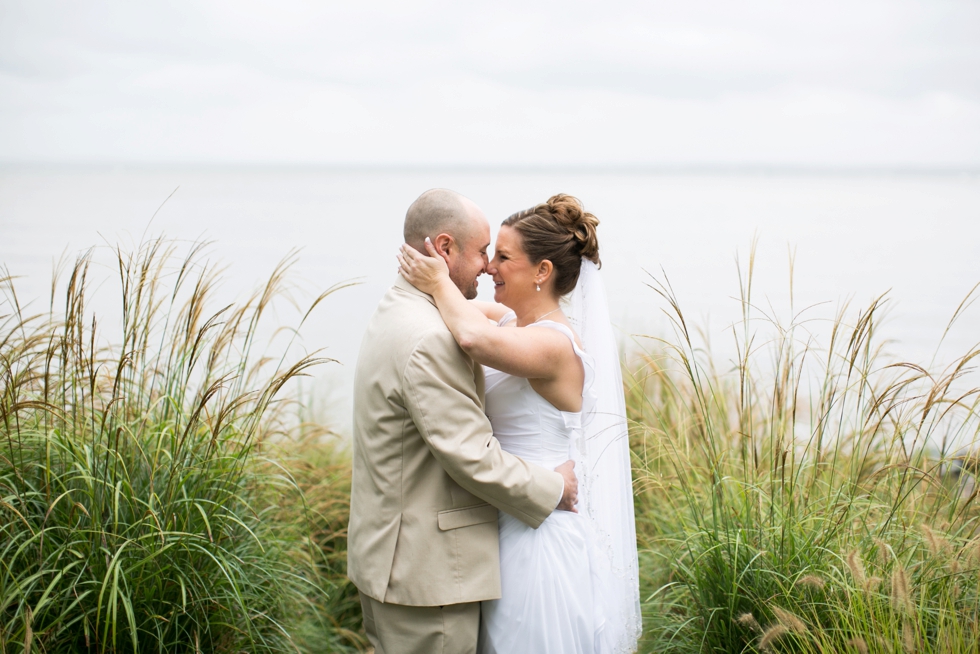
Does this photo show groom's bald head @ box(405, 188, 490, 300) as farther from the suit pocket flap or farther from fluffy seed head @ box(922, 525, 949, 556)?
fluffy seed head @ box(922, 525, 949, 556)

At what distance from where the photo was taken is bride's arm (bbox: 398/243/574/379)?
223cm

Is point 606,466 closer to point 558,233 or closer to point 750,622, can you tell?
point 750,622

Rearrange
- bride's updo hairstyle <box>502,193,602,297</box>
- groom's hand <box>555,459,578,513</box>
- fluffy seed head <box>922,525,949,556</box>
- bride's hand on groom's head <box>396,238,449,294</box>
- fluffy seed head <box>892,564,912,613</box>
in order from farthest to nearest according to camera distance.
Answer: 1. bride's updo hairstyle <box>502,193,602,297</box>
2. groom's hand <box>555,459,578,513</box>
3. bride's hand on groom's head <box>396,238,449,294</box>
4. fluffy seed head <box>922,525,949,556</box>
5. fluffy seed head <box>892,564,912,613</box>

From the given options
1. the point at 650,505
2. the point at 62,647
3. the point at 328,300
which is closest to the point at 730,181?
the point at 328,300

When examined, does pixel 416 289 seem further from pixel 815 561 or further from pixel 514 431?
pixel 815 561

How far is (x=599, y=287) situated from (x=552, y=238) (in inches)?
12.1

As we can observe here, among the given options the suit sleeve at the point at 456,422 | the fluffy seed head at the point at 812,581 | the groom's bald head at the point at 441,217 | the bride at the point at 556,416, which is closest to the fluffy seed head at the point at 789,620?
the fluffy seed head at the point at 812,581

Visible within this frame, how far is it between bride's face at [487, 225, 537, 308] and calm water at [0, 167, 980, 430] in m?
0.92

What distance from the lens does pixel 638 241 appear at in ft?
63.0

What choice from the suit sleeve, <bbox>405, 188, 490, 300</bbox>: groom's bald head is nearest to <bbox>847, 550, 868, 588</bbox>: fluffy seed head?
the suit sleeve

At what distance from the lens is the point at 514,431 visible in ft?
8.50

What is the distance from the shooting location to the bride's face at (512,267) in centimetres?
267

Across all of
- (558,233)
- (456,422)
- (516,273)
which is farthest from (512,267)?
(456,422)

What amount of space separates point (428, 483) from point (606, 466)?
843 millimetres
